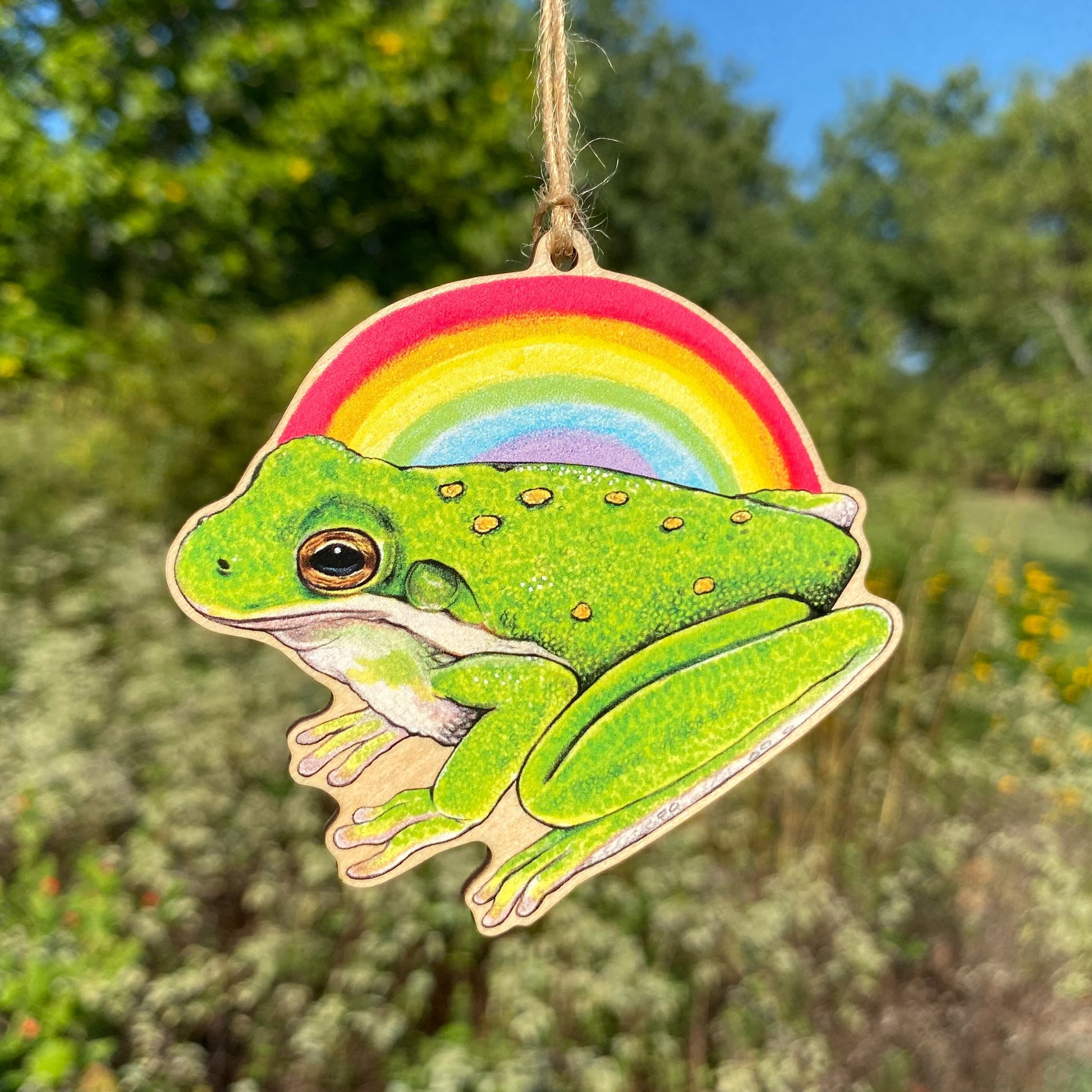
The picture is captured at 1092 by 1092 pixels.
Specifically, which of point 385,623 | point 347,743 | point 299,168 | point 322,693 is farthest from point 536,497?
point 299,168

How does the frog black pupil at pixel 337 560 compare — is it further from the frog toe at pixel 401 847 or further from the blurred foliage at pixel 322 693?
the blurred foliage at pixel 322 693

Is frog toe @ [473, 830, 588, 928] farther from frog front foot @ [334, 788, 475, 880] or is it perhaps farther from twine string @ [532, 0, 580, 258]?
twine string @ [532, 0, 580, 258]

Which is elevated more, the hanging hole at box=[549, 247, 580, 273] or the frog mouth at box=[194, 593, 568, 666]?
the hanging hole at box=[549, 247, 580, 273]

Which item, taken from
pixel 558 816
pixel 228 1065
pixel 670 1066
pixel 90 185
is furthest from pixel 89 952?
pixel 90 185

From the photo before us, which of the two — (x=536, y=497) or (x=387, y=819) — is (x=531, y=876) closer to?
(x=387, y=819)

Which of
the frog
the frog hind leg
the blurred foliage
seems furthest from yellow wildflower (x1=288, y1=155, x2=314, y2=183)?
the frog hind leg

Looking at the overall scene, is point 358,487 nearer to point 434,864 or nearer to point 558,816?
point 558,816

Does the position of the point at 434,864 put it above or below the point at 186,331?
below
